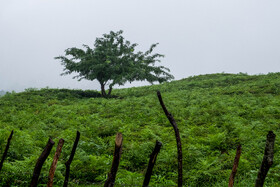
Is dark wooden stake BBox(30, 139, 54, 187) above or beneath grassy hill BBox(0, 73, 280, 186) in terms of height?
above

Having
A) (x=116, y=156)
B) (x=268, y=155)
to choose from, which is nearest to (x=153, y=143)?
(x=116, y=156)

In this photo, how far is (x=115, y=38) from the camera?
28812mm

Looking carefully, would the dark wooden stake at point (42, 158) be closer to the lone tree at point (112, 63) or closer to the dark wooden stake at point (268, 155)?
the dark wooden stake at point (268, 155)

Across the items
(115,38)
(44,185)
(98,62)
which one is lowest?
(44,185)

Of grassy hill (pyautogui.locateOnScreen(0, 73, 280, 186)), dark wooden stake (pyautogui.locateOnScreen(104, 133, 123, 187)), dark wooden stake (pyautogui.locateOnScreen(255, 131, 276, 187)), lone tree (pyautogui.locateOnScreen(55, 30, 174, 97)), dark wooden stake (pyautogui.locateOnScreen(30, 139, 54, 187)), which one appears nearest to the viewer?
dark wooden stake (pyautogui.locateOnScreen(255, 131, 276, 187))

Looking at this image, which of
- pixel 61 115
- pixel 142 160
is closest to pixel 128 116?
pixel 61 115

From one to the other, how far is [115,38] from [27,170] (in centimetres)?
2475

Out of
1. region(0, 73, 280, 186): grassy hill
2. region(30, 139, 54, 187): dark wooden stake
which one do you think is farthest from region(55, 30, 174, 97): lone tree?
region(30, 139, 54, 187): dark wooden stake

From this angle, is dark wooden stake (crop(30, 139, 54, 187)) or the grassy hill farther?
the grassy hill

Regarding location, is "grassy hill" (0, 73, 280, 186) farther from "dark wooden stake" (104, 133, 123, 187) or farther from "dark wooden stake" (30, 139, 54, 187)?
"dark wooden stake" (30, 139, 54, 187)

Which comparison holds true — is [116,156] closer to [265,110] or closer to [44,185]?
[44,185]

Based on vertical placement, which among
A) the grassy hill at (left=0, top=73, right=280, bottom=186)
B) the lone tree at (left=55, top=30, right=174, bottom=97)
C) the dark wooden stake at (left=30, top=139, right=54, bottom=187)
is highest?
the lone tree at (left=55, top=30, right=174, bottom=97)

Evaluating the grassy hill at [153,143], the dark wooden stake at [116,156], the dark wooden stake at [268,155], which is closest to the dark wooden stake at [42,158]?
the dark wooden stake at [116,156]

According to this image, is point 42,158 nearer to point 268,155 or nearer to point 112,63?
point 268,155
